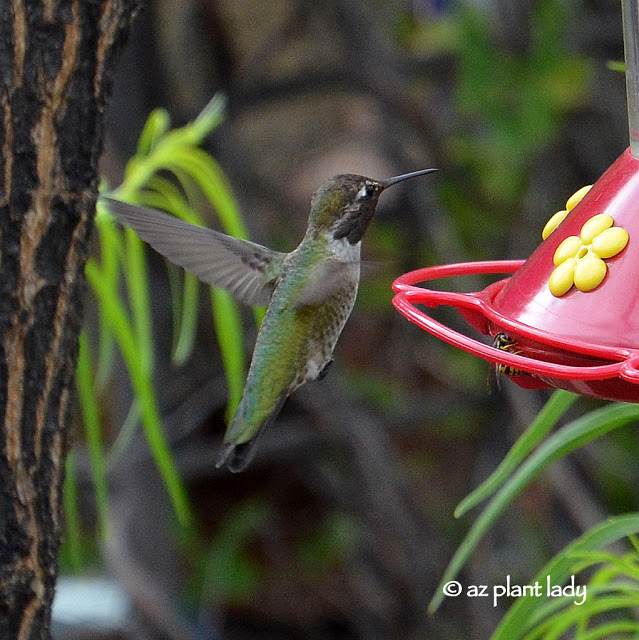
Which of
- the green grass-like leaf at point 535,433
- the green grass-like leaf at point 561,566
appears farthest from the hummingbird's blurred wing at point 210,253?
the green grass-like leaf at point 561,566

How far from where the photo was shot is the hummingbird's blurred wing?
1405 millimetres

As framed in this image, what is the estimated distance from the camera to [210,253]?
1.61 metres

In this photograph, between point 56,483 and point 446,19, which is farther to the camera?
point 446,19

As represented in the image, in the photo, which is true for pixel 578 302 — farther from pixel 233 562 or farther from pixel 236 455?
pixel 233 562

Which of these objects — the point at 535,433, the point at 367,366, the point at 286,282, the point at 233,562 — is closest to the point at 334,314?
the point at 286,282

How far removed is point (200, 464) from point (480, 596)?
1086 millimetres

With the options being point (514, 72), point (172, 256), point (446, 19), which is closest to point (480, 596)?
point (514, 72)

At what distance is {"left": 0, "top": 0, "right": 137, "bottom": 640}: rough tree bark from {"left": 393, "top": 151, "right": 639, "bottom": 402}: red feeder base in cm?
39

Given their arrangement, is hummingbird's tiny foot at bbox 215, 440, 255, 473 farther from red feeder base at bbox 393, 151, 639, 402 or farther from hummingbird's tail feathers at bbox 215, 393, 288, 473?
red feeder base at bbox 393, 151, 639, 402

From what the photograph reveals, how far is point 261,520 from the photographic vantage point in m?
4.16

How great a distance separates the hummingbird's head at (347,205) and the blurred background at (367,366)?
122 cm

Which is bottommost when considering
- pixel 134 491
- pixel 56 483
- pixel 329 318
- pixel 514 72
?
pixel 134 491

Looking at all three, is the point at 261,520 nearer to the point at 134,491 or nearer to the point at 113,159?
the point at 134,491

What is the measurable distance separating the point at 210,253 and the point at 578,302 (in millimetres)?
681
